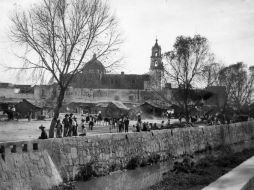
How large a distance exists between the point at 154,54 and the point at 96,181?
71.2 meters

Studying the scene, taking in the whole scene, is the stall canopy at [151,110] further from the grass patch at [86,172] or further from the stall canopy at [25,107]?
the grass patch at [86,172]

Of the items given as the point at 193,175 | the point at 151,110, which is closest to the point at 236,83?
the point at 151,110

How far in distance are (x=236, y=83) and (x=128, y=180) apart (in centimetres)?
4891

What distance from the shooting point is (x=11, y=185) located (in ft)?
38.4

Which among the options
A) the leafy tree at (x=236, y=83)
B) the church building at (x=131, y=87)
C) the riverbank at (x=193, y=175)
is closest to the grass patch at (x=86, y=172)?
the riverbank at (x=193, y=175)

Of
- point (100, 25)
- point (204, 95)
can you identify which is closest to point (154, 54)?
point (204, 95)

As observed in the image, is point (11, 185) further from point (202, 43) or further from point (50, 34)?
point (202, 43)

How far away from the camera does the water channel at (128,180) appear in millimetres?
15181

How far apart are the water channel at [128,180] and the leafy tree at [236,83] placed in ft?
136

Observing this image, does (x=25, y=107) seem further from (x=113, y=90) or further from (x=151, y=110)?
(x=113, y=90)

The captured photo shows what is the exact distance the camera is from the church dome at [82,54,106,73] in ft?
77.4

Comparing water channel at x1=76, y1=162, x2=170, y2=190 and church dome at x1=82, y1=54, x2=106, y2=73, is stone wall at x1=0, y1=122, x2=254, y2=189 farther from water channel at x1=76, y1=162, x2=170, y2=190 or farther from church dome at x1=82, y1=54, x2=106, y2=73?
church dome at x1=82, y1=54, x2=106, y2=73

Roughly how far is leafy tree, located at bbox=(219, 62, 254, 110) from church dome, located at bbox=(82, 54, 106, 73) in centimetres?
3717

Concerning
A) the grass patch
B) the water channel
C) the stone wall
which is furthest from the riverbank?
the grass patch
